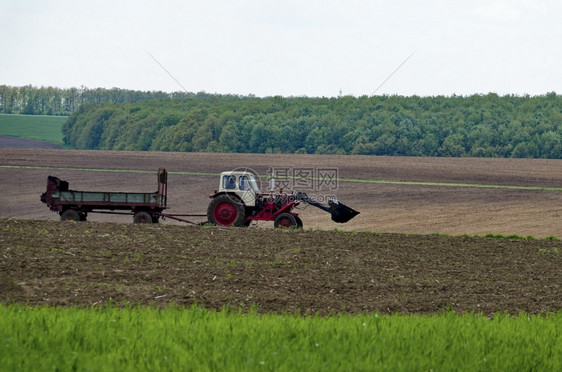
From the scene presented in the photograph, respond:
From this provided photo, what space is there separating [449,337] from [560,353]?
4.44 feet

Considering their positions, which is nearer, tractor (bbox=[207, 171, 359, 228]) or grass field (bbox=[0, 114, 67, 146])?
tractor (bbox=[207, 171, 359, 228])

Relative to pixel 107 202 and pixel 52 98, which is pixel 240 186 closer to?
pixel 107 202

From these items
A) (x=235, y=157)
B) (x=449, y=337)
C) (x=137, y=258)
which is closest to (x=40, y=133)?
(x=235, y=157)

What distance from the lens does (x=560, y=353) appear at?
10398 millimetres

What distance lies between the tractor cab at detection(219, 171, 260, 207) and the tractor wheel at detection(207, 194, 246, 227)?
0.26m

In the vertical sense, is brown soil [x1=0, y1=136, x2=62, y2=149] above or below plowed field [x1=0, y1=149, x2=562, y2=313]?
above

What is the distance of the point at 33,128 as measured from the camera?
376ft

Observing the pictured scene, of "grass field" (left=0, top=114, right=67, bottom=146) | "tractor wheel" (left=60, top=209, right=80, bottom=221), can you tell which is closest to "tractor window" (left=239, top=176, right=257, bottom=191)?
"tractor wheel" (left=60, top=209, right=80, bottom=221)

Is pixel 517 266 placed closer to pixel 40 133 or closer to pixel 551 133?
pixel 551 133

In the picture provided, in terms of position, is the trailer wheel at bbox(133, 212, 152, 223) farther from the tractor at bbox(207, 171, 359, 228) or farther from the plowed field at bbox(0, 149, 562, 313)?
the plowed field at bbox(0, 149, 562, 313)

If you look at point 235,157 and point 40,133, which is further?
point 40,133

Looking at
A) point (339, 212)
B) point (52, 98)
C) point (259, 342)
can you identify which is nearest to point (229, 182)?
point (339, 212)

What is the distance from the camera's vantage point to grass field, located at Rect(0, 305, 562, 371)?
9164 millimetres

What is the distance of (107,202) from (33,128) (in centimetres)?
9158
